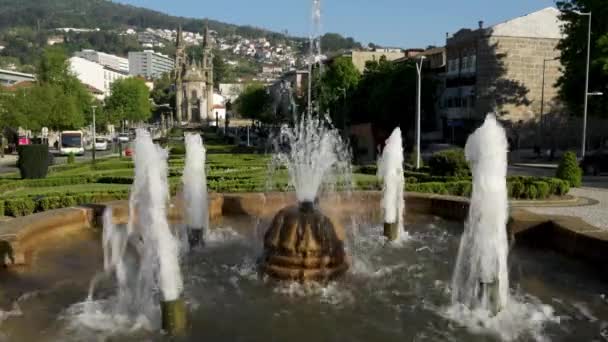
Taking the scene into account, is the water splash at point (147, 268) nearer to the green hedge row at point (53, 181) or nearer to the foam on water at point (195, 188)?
the foam on water at point (195, 188)

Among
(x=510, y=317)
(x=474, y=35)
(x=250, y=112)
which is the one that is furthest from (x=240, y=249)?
(x=250, y=112)

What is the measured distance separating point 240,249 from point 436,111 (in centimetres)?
4692

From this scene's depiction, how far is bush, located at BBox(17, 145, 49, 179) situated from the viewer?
2422 cm

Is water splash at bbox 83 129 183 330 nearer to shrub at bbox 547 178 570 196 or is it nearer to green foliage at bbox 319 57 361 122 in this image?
shrub at bbox 547 178 570 196

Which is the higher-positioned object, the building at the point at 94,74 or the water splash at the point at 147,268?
the building at the point at 94,74

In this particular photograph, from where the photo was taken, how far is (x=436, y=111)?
56281 millimetres

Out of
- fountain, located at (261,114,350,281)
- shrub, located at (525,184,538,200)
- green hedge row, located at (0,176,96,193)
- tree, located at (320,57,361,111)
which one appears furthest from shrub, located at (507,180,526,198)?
tree, located at (320,57,361,111)

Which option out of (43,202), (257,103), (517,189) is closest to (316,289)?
(43,202)

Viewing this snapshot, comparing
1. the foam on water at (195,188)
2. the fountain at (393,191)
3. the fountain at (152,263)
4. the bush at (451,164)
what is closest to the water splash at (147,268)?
the fountain at (152,263)

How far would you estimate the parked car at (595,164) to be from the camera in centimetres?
2842

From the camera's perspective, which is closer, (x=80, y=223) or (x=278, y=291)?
(x=278, y=291)

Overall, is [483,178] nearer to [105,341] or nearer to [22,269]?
[105,341]

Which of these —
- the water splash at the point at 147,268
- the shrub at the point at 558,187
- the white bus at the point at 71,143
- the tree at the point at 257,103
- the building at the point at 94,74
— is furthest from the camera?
the building at the point at 94,74

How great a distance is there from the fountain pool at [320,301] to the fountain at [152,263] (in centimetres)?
26
